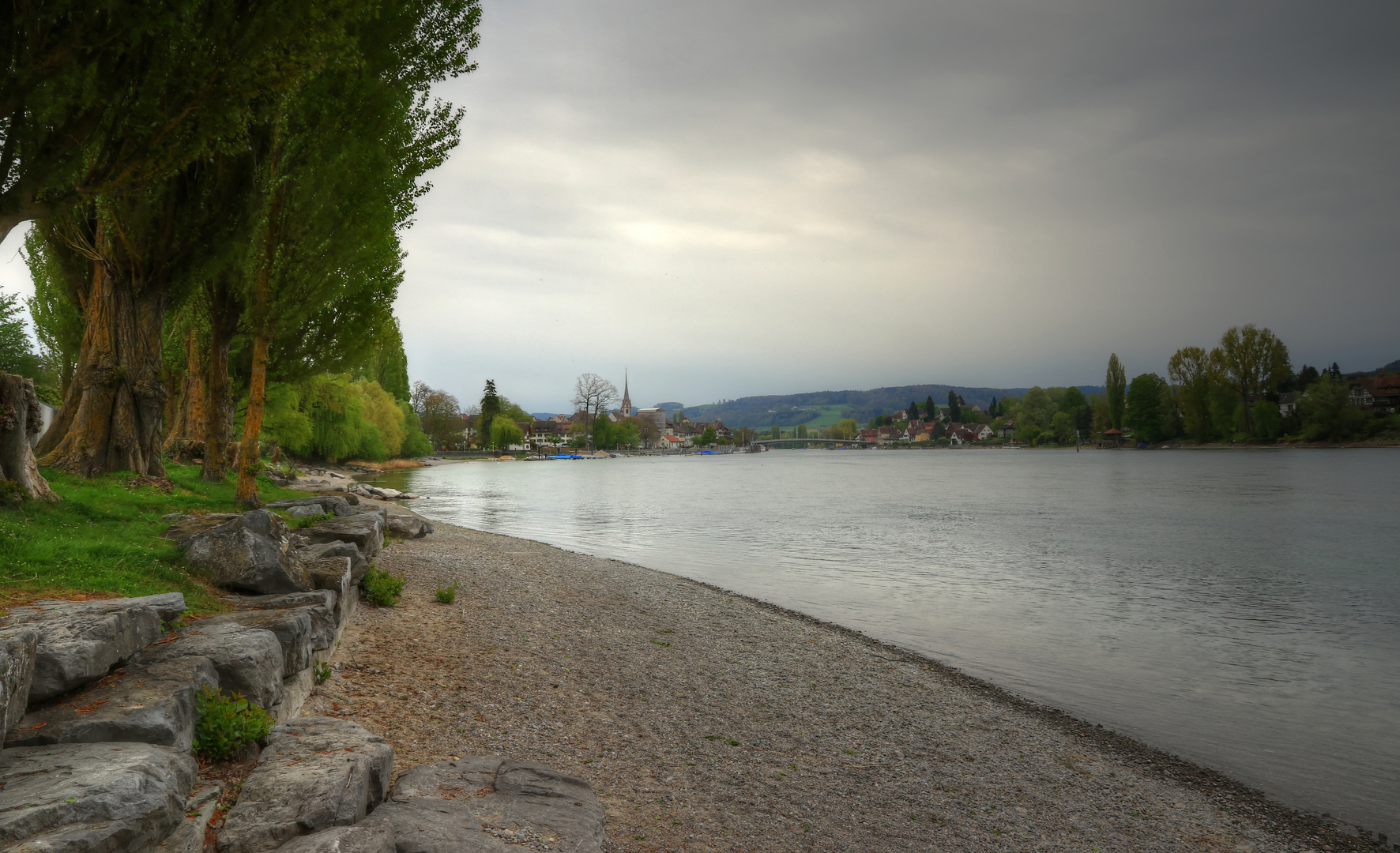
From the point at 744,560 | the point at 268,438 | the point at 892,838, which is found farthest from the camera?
the point at 268,438

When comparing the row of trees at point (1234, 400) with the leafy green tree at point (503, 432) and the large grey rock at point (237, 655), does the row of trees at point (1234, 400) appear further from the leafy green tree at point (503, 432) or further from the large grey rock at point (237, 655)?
the large grey rock at point (237, 655)

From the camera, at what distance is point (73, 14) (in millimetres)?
7488

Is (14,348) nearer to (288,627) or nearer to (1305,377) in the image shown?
(288,627)

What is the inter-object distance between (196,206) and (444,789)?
13.9 meters

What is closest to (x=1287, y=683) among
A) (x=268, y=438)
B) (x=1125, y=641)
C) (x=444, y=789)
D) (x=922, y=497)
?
(x=1125, y=641)

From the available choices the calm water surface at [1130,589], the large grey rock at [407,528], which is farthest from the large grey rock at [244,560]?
the large grey rock at [407,528]

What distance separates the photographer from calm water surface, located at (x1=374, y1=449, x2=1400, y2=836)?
10375 mm

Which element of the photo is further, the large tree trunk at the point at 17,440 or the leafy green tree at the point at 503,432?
the leafy green tree at the point at 503,432

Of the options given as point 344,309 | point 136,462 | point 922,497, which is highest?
point 344,309

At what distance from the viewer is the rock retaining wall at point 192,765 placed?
3699 mm

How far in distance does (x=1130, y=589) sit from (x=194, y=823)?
22.2 meters

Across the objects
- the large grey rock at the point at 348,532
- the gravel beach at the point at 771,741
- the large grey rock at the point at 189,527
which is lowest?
the gravel beach at the point at 771,741

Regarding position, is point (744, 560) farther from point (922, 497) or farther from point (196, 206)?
point (922, 497)

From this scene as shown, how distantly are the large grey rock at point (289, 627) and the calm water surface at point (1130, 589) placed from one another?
33.0 ft
